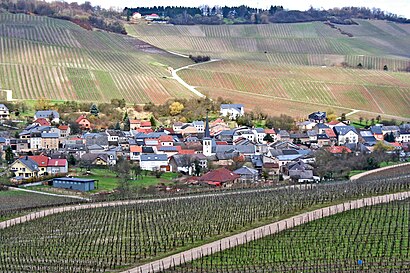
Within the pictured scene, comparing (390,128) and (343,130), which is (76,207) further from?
(390,128)

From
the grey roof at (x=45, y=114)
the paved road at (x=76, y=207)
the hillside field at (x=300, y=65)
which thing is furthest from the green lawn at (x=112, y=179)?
the hillside field at (x=300, y=65)

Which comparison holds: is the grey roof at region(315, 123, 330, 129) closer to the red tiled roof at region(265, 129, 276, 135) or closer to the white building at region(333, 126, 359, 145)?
the white building at region(333, 126, 359, 145)

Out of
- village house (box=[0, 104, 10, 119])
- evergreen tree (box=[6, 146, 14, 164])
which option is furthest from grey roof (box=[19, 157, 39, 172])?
village house (box=[0, 104, 10, 119])

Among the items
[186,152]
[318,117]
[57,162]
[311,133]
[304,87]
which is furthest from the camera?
[304,87]

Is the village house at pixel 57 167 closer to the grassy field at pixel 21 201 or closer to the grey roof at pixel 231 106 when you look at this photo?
the grassy field at pixel 21 201

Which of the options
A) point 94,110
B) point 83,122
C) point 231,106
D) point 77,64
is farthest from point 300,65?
point 83,122

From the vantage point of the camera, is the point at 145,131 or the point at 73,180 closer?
the point at 73,180
